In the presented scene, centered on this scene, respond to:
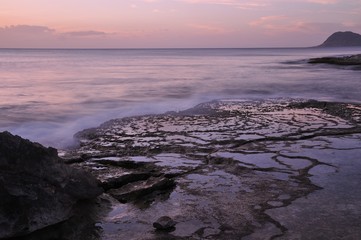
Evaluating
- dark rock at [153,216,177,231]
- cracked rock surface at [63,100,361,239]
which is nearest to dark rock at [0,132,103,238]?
cracked rock surface at [63,100,361,239]

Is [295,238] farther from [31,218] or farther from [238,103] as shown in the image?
[238,103]

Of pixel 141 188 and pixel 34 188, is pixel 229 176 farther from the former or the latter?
pixel 34 188

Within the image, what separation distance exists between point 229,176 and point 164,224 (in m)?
1.88

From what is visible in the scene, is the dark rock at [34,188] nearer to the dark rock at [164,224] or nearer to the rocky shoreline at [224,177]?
the rocky shoreline at [224,177]

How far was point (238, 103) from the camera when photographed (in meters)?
14.3

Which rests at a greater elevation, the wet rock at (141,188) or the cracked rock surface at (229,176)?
the wet rock at (141,188)

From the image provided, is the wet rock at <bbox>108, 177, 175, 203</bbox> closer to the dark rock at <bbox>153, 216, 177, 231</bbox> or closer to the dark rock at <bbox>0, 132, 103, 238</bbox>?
the dark rock at <bbox>0, 132, 103, 238</bbox>

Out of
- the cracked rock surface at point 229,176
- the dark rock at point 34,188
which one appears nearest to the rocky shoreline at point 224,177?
the cracked rock surface at point 229,176

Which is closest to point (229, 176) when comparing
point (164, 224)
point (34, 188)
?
point (164, 224)

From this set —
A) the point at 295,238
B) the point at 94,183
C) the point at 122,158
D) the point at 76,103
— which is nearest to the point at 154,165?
the point at 122,158

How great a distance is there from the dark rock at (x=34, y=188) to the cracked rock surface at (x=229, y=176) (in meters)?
0.44

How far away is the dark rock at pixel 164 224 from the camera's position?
12.7 feet

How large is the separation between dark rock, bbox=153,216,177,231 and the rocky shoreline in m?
0.01

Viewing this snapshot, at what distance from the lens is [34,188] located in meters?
3.83
